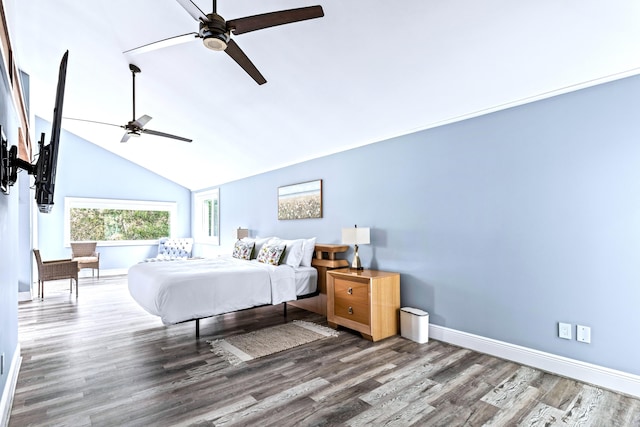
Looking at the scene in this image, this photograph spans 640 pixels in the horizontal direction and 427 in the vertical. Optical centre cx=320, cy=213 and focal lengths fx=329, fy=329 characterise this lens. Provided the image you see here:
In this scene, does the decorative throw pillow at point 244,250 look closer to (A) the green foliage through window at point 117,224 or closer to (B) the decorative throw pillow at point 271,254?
(B) the decorative throw pillow at point 271,254

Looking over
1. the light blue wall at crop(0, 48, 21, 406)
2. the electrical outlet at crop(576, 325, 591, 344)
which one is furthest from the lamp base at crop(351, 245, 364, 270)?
the light blue wall at crop(0, 48, 21, 406)

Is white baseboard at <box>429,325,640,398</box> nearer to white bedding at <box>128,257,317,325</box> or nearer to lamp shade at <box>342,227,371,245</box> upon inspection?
lamp shade at <box>342,227,371,245</box>

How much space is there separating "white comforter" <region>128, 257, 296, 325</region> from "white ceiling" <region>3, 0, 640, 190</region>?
2022 mm

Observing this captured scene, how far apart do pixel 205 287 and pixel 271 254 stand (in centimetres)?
127

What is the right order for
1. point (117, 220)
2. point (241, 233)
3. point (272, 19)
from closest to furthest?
point (272, 19) → point (241, 233) → point (117, 220)

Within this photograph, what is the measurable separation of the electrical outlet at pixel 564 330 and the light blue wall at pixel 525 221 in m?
0.04

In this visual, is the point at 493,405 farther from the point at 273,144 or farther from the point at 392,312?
the point at 273,144

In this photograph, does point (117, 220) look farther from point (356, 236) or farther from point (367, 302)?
point (367, 302)

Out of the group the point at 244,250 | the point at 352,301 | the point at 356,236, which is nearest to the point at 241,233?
the point at 244,250

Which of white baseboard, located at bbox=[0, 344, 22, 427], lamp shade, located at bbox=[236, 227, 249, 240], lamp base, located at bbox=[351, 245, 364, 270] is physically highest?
lamp shade, located at bbox=[236, 227, 249, 240]

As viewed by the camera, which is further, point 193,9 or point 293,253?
point 293,253

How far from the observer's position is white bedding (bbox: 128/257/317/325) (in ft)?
11.3

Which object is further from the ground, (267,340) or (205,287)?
(205,287)

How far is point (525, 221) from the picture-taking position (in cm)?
294
